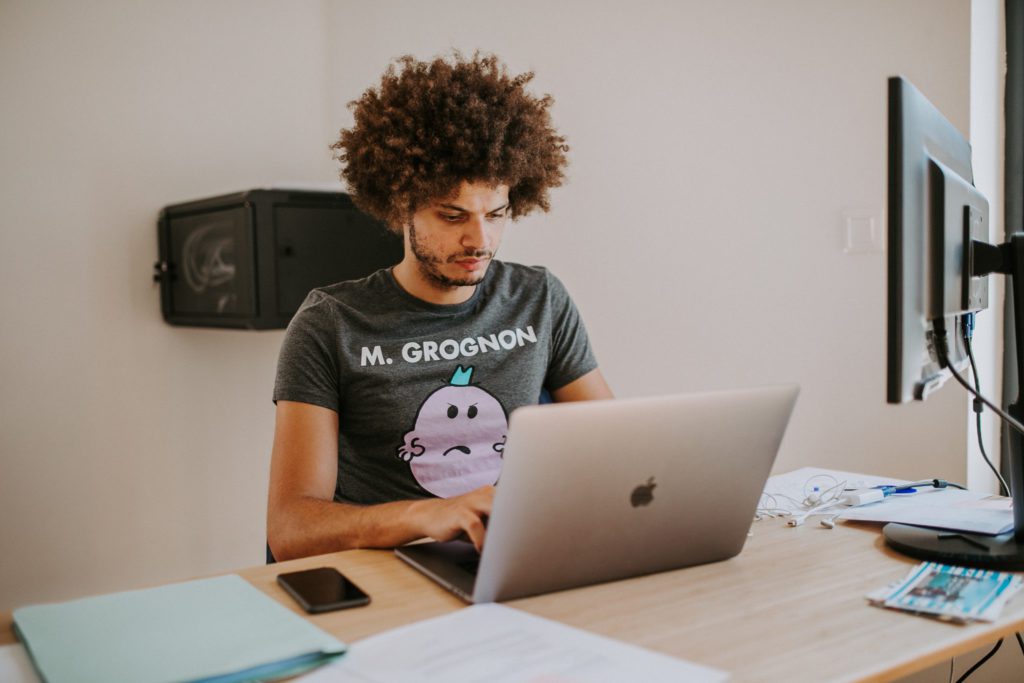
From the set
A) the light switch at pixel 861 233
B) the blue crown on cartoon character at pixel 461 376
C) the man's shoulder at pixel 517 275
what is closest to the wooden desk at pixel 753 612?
the blue crown on cartoon character at pixel 461 376

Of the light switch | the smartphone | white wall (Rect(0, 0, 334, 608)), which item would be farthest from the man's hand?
the light switch

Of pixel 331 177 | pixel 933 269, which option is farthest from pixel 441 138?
pixel 331 177

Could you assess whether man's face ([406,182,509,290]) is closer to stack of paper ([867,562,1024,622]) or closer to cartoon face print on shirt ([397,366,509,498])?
cartoon face print on shirt ([397,366,509,498])

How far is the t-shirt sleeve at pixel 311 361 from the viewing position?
1562 millimetres

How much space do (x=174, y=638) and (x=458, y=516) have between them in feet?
1.17

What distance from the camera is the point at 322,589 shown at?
1.05m

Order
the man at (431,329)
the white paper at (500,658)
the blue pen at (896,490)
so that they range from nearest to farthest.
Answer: the white paper at (500,658), the blue pen at (896,490), the man at (431,329)

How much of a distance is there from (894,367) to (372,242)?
159 centimetres

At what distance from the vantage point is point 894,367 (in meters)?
0.99

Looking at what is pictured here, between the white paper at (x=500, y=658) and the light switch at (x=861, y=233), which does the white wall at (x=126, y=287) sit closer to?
the light switch at (x=861, y=233)

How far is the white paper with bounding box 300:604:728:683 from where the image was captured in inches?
32.1

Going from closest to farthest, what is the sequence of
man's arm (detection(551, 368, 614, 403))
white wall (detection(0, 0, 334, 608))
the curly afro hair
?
1. the curly afro hair
2. man's arm (detection(551, 368, 614, 403))
3. white wall (detection(0, 0, 334, 608))

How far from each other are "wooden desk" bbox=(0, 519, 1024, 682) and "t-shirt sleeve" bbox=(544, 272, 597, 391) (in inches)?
27.2

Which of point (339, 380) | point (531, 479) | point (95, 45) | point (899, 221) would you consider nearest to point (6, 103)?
point (95, 45)
